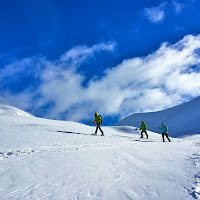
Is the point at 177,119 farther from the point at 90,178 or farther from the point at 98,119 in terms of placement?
the point at 90,178

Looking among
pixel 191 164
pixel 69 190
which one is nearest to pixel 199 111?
pixel 191 164

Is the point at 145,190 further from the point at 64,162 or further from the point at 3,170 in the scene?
the point at 3,170

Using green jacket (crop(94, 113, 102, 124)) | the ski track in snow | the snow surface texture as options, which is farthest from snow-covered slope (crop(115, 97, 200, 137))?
the ski track in snow

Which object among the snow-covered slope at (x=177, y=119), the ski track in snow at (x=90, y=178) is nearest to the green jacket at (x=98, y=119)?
the ski track in snow at (x=90, y=178)

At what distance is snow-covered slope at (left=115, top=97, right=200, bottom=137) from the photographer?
44125mm

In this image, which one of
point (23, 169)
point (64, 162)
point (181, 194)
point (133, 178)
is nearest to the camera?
point (181, 194)

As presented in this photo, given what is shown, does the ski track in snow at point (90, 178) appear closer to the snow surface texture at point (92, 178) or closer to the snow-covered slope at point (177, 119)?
the snow surface texture at point (92, 178)

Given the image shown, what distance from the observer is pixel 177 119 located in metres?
56.1

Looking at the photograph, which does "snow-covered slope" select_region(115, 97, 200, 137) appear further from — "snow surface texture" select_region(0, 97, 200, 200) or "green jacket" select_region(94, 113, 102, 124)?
"snow surface texture" select_region(0, 97, 200, 200)

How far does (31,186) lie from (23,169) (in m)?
1.08

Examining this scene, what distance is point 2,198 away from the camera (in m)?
2.94

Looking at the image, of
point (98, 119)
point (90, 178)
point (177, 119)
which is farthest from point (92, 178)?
point (177, 119)

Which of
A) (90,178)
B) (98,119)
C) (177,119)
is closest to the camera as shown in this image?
(90,178)

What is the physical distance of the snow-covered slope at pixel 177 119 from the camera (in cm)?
4412
